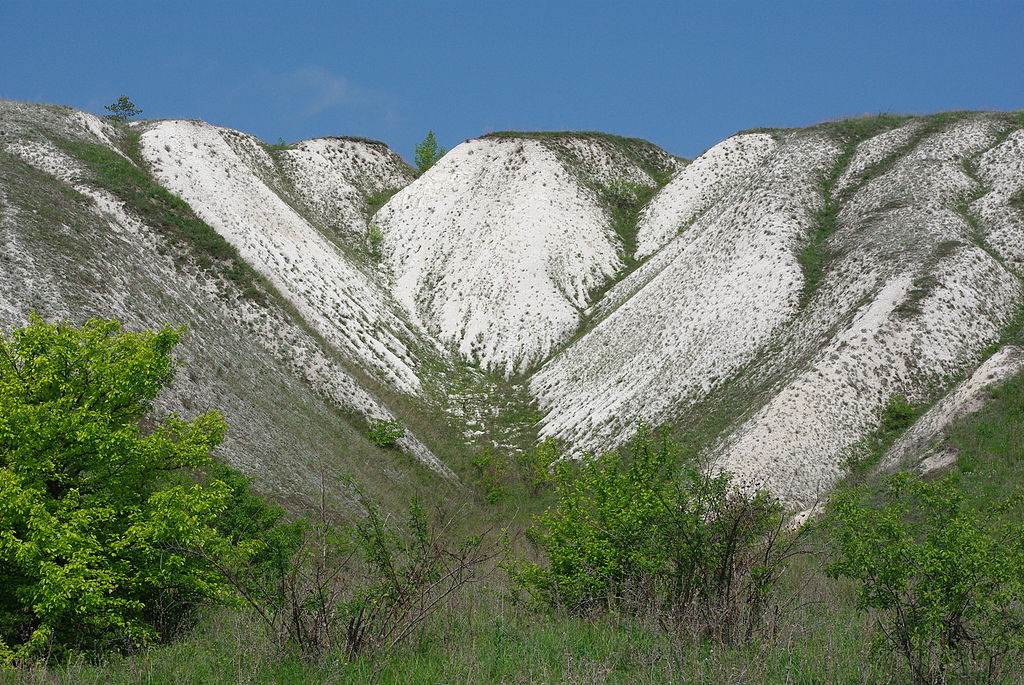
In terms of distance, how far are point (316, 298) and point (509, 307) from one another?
12974 millimetres

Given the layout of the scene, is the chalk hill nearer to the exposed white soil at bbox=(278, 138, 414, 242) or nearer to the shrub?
the exposed white soil at bbox=(278, 138, 414, 242)

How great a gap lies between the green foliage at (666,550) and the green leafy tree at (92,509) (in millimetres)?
5250

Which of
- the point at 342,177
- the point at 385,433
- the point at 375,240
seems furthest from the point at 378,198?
the point at 385,433

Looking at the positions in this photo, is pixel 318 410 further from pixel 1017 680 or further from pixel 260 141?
pixel 260 141

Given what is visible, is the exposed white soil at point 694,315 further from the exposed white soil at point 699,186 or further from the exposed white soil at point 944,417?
the exposed white soil at point 944,417

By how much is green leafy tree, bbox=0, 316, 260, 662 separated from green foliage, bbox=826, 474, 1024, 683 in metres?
8.62

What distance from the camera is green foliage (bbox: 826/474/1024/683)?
9023 millimetres

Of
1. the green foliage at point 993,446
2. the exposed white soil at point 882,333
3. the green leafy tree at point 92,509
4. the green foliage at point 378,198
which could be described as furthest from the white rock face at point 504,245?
the green leafy tree at point 92,509

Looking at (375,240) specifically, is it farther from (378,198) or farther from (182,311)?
(182,311)

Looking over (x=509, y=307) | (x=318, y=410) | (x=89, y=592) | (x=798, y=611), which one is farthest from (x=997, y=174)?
(x=89, y=592)

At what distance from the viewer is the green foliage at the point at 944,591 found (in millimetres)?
9023

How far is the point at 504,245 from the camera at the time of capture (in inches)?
2260

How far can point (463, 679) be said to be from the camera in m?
9.04

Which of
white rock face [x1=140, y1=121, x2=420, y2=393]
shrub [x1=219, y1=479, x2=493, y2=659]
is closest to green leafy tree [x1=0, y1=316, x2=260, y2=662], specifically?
shrub [x1=219, y1=479, x2=493, y2=659]
